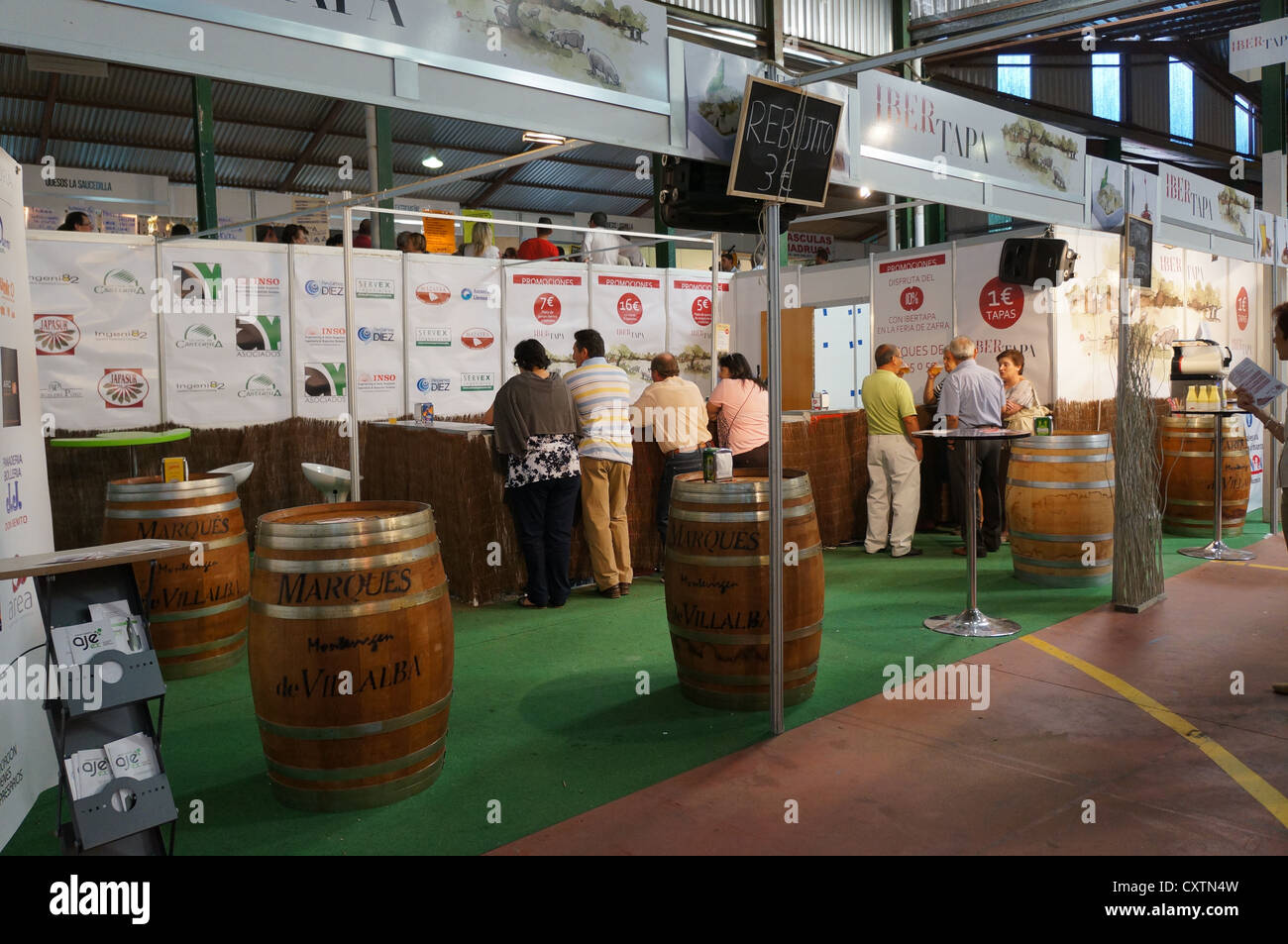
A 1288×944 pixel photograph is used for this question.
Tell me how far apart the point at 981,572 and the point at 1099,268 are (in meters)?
3.62

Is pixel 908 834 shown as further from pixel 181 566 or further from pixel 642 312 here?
pixel 642 312

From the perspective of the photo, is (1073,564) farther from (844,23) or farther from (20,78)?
(20,78)

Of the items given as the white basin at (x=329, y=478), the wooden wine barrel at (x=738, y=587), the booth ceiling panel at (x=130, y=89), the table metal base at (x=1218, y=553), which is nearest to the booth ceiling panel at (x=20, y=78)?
the booth ceiling panel at (x=130, y=89)

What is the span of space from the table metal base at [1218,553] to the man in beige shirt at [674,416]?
362 centimetres

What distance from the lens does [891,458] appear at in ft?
23.1

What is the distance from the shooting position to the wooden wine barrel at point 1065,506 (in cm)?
565

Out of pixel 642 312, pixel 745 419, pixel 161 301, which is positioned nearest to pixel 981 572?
pixel 745 419

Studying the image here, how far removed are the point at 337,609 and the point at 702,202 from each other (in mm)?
2019

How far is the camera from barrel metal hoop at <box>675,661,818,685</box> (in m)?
3.71

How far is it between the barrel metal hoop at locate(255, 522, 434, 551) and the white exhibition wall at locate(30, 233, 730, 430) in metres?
3.47

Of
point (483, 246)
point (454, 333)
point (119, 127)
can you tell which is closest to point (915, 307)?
point (483, 246)

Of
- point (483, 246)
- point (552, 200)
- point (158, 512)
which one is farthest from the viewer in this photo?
point (552, 200)

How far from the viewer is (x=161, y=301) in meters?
7.37

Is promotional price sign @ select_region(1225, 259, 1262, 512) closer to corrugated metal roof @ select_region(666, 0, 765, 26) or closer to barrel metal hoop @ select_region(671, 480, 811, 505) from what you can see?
corrugated metal roof @ select_region(666, 0, 765, 26)
